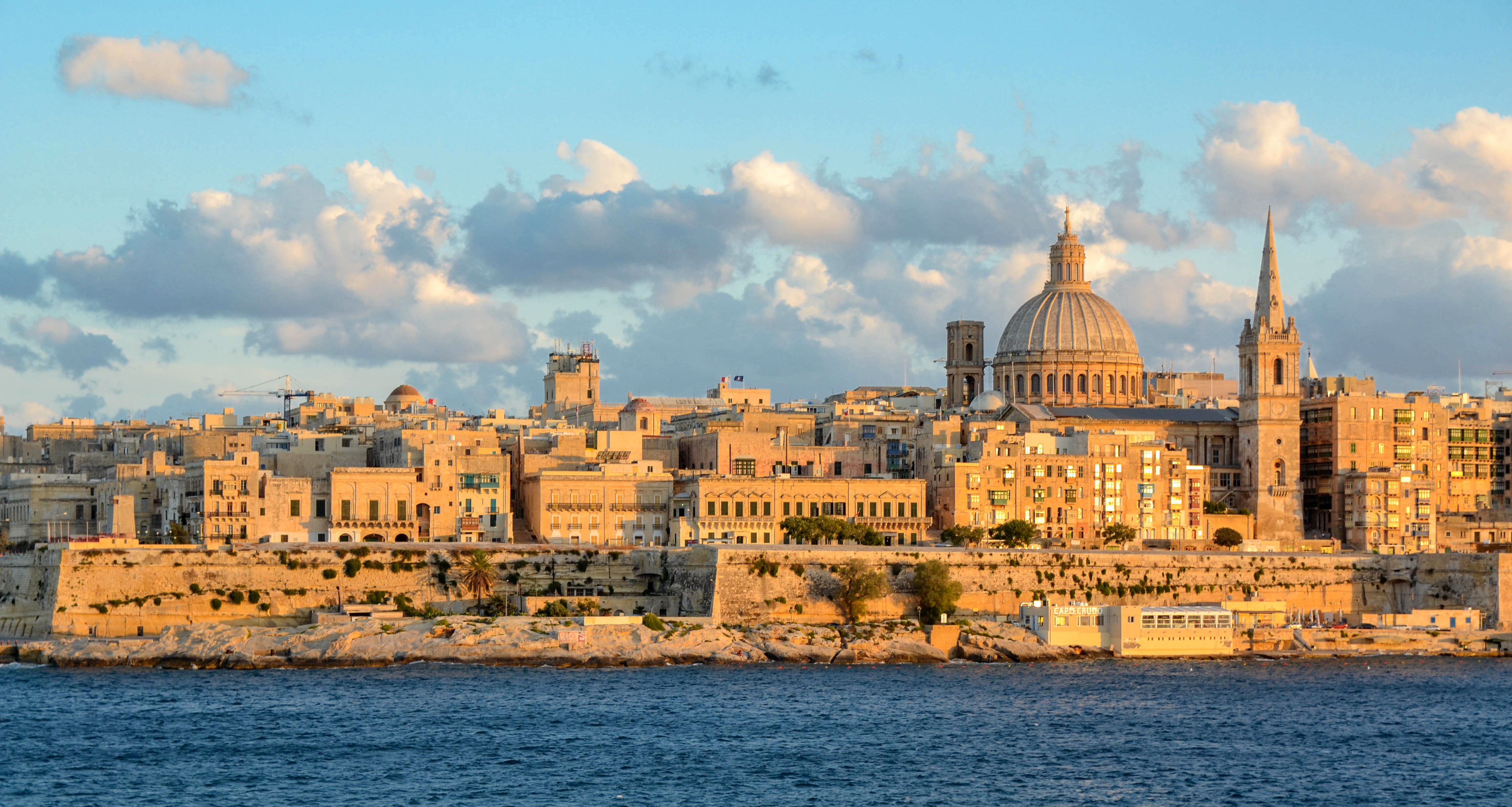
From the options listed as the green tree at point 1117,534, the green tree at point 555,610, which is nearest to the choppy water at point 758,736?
the green tree at point 555,610

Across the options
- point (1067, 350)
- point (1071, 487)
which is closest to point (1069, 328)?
point (1067, 350)

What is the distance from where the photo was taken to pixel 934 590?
74.4m

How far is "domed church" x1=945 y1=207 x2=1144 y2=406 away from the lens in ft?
364

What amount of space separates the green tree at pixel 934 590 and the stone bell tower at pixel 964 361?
41.0m

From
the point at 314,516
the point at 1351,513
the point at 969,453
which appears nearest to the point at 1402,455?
the point at 1351,513

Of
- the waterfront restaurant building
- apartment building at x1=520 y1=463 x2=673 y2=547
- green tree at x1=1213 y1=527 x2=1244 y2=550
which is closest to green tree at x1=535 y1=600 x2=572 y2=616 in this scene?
apartment building at x1=520 y1=463 x2=673 y2=547

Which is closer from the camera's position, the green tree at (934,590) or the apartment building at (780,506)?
the green tree at (934,590)

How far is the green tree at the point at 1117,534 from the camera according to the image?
87250mm

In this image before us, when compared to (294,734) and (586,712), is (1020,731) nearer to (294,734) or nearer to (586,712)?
(586,712)

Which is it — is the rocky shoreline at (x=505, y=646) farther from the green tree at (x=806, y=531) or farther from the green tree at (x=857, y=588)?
the green tree at (x=806, y=531)

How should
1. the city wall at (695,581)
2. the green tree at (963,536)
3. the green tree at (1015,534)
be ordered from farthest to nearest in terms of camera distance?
1. the green tree at (963,536)
2. the green tree at (1015,534)
3. the city wall at (695,581)

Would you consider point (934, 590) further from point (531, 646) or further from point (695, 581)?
point (531, 646)

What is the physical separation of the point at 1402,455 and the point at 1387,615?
81.9ft

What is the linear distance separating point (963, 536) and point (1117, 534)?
7.72 meters
